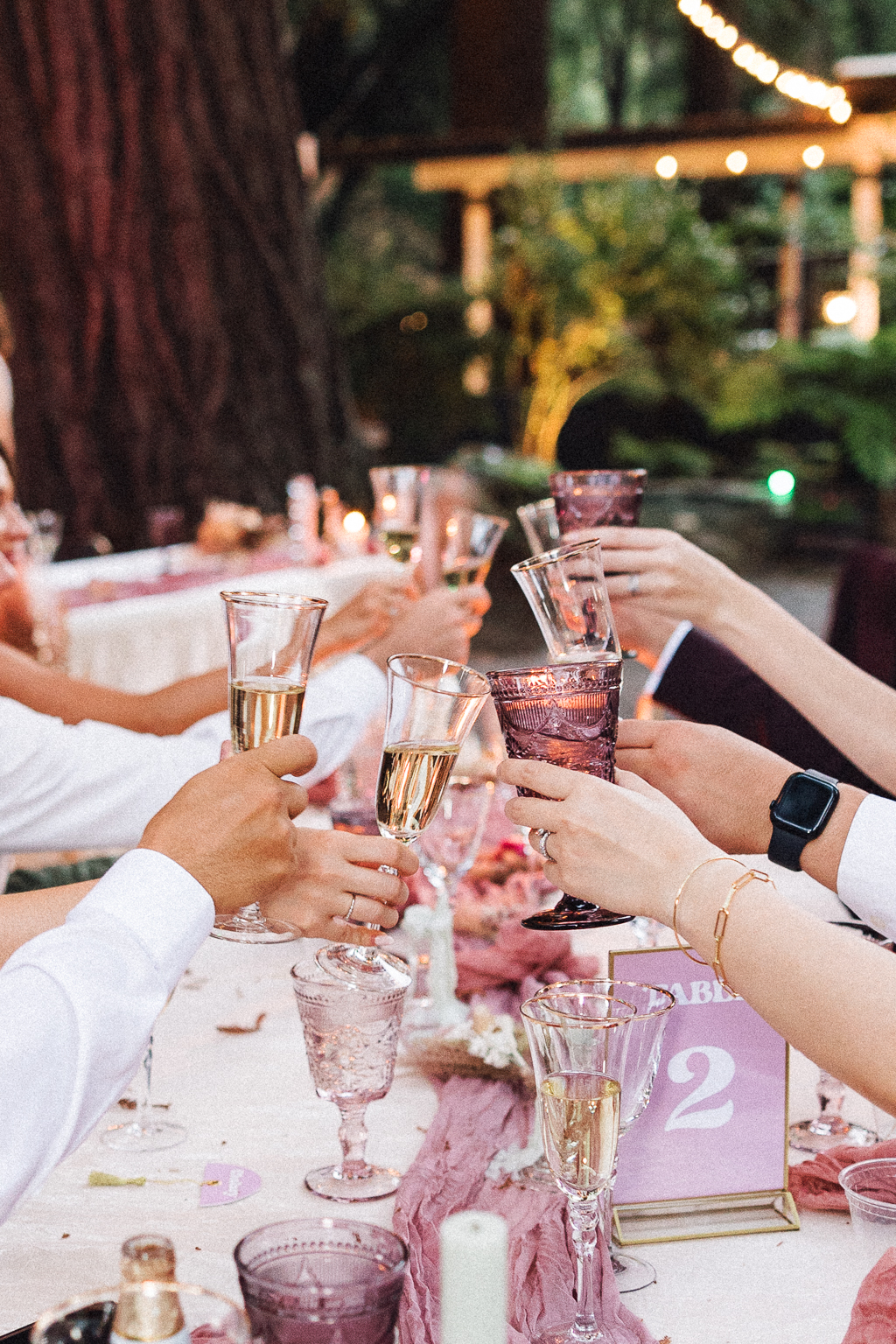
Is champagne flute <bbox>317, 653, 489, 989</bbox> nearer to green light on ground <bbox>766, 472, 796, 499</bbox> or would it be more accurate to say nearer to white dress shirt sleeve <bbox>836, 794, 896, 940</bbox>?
white dress shirt sleeve <bbox>836, 794, 896, 940</bbox>

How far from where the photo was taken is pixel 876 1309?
836 mm

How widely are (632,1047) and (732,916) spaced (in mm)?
114

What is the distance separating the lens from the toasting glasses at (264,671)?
112cm

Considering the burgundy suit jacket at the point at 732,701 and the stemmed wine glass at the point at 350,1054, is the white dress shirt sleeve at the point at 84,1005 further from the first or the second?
the burgundy suit jacket at the point at 732,701

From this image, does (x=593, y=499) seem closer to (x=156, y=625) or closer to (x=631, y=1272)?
(x=631, y=1272)

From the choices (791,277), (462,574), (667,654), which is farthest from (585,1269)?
(791,277)

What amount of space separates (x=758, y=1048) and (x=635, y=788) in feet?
0.76

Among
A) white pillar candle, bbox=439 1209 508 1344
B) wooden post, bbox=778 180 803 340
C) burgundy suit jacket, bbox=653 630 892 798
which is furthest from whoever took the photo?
wooden post, bbox=778 180 803 340

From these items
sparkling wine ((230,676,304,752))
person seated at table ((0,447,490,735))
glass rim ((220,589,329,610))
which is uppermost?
glass rim ((220,589,329,610))

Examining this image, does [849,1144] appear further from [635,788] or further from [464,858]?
[464,858]

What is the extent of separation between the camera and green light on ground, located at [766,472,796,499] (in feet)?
35.1

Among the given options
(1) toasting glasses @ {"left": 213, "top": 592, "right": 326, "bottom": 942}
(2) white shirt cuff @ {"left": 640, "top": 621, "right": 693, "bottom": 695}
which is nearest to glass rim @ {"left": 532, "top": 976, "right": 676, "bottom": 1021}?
(1) toasting glasses @ {"left": 213, "top": 592, "right": 326, "bottom": 942}

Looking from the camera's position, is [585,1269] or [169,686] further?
[169,686]

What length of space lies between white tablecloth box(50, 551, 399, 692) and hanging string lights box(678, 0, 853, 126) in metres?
2.98
